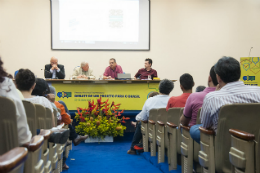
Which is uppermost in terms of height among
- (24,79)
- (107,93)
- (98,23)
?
(98,23)

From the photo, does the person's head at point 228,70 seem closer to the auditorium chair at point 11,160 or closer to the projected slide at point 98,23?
the auditorium chair at point 11,160

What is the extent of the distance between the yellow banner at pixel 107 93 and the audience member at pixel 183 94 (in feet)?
6.67

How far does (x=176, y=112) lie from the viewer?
2.40 m

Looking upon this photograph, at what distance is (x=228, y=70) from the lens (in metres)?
1.60

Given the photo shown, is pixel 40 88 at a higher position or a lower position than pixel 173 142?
higher

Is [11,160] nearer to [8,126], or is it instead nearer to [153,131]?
[8,126]

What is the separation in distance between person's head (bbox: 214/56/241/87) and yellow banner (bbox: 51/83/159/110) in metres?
3.22

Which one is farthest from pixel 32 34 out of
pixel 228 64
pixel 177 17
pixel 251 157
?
pixel 251 157

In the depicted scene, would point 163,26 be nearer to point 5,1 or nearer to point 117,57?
point 117,57

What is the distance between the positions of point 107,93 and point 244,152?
12.2 feet

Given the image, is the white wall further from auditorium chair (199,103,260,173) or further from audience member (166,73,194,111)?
auditorium chair (199,103,260,173)

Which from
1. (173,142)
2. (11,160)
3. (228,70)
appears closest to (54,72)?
(173,142)

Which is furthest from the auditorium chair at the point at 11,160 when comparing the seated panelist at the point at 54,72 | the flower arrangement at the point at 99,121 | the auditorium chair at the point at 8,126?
the seated panelist at the point at 54,72

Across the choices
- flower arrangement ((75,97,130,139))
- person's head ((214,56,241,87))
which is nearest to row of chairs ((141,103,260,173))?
person's head ((214,56,241,87))
